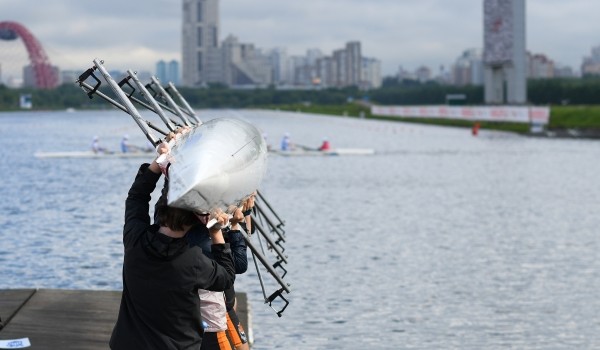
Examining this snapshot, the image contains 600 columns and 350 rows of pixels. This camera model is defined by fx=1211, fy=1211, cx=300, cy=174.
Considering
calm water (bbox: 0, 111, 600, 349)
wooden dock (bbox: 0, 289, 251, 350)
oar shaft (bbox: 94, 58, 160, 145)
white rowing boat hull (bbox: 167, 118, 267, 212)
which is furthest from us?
calm water (bbox: 0, 111, 600, 349)

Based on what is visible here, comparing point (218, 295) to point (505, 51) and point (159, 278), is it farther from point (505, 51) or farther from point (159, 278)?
point (505, 51)

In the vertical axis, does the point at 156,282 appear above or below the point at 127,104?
below

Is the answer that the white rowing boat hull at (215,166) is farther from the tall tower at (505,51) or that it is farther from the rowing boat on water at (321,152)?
the tall tower at (505,51)

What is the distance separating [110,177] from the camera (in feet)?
174

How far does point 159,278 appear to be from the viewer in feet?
23.4

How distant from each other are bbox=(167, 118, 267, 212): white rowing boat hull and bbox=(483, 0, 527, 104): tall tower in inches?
5306

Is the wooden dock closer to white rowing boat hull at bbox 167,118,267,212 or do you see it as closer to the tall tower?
white rowing boat hull at bbox 167,118,267,212

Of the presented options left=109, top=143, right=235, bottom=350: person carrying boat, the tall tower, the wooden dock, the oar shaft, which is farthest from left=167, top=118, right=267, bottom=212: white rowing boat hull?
the tall tower

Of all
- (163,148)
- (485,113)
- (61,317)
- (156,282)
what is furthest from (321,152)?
(163,148)

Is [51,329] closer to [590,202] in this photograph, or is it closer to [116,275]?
[116,275]

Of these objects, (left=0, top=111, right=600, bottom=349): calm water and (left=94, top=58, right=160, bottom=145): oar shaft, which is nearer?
(left=94, top=58, right=160, bottom=145): oar shaft

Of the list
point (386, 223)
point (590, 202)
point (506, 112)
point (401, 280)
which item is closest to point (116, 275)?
point (401, 280)

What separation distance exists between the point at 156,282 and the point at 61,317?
7360 millimetres

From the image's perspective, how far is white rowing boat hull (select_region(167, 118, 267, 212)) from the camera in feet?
21.0
